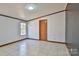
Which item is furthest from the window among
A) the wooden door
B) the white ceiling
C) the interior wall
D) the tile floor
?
the interior wall

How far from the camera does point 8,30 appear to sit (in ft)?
27.7

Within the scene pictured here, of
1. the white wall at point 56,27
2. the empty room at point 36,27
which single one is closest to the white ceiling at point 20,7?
the empty room at point 36,27

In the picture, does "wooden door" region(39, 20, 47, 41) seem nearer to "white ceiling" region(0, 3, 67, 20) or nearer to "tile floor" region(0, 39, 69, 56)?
"white ceiling" region(0, 3, 67, 20)

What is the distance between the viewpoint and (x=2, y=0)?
245cm

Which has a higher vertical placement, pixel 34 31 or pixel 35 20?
pixel 35 20

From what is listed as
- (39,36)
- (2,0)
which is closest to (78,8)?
(2,0)

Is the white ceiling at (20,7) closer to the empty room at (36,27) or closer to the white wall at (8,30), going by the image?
the empty room at (36,27)

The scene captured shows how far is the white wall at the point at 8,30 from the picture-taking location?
7676mm

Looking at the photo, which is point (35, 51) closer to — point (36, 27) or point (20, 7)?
point (20, 7)

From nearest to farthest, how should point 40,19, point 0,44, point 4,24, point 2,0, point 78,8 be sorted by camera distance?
point 2,0
point 78,8
point 0,44
point 4,24
point 40,19

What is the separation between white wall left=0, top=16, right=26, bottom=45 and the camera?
768cm

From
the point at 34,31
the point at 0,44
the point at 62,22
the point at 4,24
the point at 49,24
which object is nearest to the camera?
the point at 0,44

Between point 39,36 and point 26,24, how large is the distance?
1.87 meters

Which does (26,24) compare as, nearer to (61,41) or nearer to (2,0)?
(61,41)
